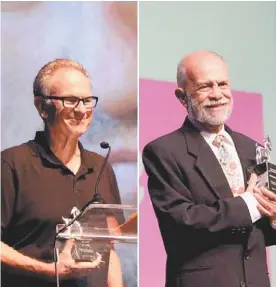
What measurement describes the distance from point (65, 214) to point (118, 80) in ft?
1.36

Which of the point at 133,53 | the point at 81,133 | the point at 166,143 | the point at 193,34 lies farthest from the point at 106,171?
the point at 193,34

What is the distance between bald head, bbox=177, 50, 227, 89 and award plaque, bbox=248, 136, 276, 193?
0.88 ft

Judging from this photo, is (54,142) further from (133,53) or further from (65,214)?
(133,53)

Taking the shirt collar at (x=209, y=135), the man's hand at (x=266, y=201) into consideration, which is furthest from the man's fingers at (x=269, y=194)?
the shirt collar at (x=209, y=135)

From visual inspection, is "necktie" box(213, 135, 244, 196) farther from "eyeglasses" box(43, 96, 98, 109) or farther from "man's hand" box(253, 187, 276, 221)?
"eyeglasses" box(43, 96, 98, 109)

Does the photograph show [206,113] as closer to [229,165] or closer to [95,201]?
[229,165]

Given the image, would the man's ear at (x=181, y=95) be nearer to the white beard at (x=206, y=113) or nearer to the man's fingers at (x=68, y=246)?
the white beard at (x=206, y=113)

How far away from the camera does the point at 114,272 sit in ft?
5.49

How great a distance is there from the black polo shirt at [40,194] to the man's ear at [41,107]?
0.05 meters

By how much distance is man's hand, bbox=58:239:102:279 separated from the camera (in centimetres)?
162

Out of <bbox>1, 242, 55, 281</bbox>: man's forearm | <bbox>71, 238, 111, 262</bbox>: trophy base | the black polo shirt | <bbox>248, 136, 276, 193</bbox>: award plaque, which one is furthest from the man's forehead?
<bbox>1, 242, 55, 281</bbox>: man's forearm

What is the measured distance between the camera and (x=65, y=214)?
5.39ft

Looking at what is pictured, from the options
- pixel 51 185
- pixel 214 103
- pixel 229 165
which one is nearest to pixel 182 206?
pixel 229 165

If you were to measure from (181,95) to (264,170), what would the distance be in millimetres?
296
